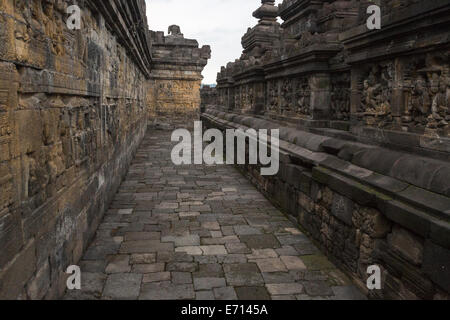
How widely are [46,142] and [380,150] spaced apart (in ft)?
10.3

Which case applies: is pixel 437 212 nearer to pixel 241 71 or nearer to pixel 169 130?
pixel 241 71

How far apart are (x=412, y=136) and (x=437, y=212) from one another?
106cm

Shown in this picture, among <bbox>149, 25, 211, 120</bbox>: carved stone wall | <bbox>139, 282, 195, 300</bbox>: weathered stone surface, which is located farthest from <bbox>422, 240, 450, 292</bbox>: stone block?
<bbox>149, 25, 211, 120</bbox>: carved stone wall

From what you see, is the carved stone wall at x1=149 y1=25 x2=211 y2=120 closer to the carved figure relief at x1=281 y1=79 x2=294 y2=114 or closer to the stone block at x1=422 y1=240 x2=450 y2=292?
the carved figure relief at x1=281 y1=79 x2=294 y2=114

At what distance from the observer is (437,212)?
2.69 meters

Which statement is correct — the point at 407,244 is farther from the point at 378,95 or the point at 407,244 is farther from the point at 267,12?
the point at 267,12

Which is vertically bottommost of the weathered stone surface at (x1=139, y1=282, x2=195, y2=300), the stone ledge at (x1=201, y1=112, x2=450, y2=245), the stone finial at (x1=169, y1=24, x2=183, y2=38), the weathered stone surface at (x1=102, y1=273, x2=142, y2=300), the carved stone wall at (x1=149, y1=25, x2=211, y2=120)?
the weathered stone surface at (x1=139, y1=282, x2=195, y2=300)

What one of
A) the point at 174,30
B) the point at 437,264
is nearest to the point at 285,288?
the point at 437,264

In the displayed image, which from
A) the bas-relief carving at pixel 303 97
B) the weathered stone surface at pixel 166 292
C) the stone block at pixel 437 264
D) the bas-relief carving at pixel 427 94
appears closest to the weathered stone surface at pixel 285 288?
the weathered stone surface at pixel 166 292

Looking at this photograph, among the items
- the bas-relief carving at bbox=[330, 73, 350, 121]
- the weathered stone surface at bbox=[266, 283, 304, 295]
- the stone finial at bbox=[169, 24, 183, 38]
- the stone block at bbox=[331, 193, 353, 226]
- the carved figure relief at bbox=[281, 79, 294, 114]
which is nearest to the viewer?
the weathered stone surface at bbox=[266, 283, 304, 295]

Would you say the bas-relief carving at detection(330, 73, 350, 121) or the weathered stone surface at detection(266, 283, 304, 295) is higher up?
the bas-relief carving at detection(330, 73, 350, 121)

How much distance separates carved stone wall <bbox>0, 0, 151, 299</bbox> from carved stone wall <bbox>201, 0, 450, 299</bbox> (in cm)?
274

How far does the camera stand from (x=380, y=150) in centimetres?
386

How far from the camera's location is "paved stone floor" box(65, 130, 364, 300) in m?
3.54
